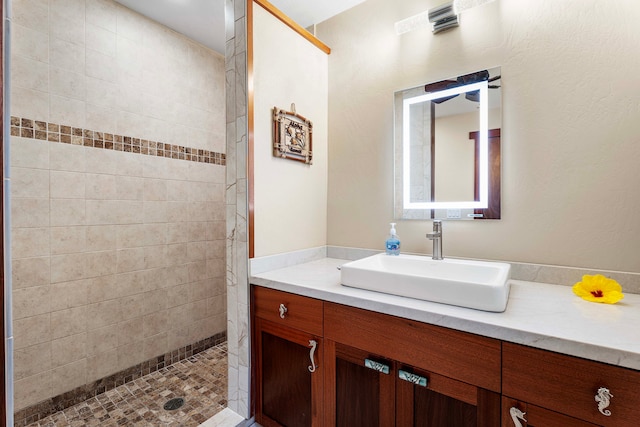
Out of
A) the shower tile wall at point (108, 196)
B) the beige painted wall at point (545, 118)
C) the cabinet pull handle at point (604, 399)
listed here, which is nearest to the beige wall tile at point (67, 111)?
the shower tile wall at point (108, 196)

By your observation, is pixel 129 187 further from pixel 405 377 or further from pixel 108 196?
pixel 405 377

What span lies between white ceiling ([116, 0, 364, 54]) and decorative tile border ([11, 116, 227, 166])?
0.89 metres

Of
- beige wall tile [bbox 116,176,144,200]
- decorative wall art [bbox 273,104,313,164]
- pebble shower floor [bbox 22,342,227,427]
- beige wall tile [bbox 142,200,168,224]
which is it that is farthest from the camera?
beige wall tile [bbox 142,200,168,224]

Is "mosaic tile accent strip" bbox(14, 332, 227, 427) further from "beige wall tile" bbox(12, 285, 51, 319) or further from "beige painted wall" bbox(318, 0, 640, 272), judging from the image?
"beige painted wall" bbox(318, 0, 640, 272)

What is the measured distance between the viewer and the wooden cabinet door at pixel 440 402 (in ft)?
2.85

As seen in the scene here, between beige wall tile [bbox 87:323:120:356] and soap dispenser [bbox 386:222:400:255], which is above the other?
soap dispenser [bbox 386:222:400:255]

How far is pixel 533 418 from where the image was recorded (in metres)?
0.80

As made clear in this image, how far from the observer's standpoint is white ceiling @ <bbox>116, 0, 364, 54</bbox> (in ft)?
5.98

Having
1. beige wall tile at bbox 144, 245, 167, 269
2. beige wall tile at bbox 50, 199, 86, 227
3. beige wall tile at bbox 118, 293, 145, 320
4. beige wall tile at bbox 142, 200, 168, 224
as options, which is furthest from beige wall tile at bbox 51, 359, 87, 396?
beige wall tile at bbox 142, 200, 168, 224

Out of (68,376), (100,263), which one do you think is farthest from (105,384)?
(100,263)

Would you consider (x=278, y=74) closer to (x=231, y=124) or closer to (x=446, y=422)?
(x=231, y=124)

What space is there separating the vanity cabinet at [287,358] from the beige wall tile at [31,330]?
128 cm

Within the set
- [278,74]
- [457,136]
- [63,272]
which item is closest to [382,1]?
[278,74]

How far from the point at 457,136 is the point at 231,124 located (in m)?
1.18
